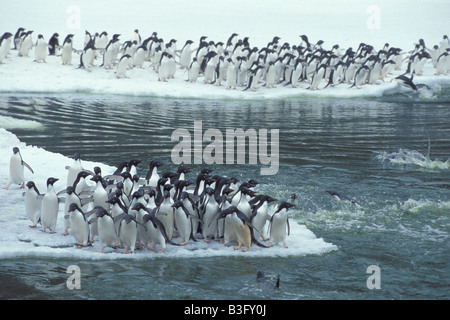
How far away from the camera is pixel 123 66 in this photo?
18.6 metres

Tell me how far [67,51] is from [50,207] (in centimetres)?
1338

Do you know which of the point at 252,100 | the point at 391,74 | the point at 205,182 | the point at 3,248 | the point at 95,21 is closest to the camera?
the point at 3,248

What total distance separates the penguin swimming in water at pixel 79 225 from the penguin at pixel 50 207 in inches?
13.0

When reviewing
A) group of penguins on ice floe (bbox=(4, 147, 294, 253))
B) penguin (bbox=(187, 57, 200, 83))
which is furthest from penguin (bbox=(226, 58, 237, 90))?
group of penguins on ice floe (bbox=(4, 147, 294, 253))

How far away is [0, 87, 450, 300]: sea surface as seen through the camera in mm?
5902

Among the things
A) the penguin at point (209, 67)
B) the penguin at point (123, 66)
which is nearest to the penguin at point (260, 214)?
the penguin at point (209, 67)

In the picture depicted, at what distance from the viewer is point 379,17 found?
96.5 ft

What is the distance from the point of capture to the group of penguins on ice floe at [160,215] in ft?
21.4

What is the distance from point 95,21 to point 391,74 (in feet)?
44.3

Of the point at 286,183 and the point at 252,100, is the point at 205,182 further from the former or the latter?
the point at 252,100

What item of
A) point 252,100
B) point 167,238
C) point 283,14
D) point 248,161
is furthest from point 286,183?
point 283,14

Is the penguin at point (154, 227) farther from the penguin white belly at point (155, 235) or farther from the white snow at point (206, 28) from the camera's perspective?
the white snow at point (206, 28)

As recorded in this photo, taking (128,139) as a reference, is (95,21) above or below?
above

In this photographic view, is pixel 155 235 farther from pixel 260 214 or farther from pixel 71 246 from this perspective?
pixel 260 214
